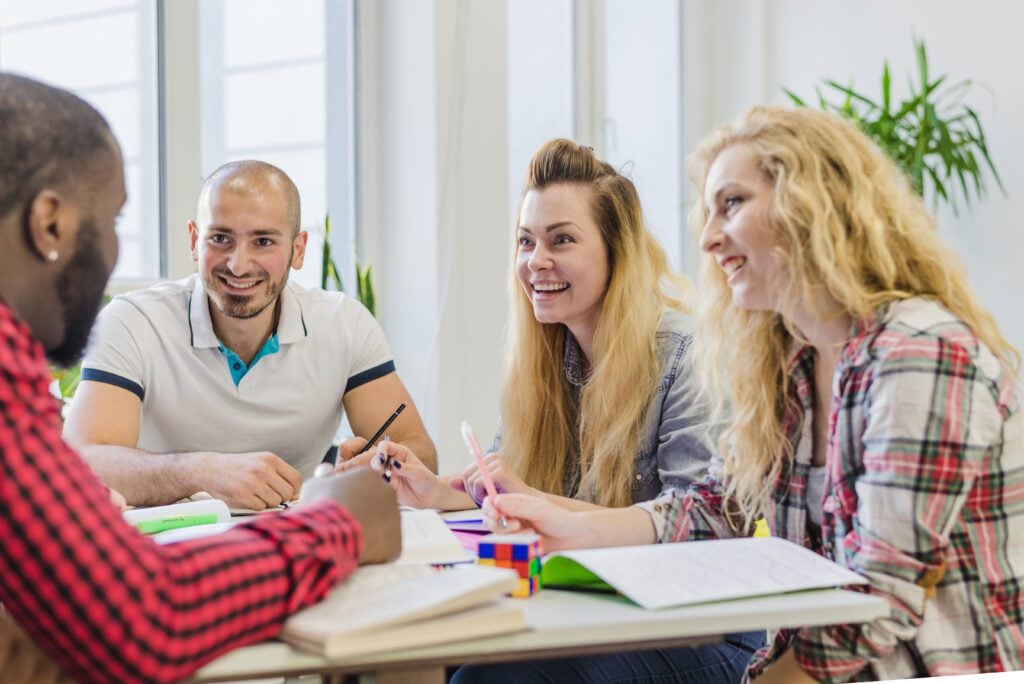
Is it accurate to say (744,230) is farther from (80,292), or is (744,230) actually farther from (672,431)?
(80,292)

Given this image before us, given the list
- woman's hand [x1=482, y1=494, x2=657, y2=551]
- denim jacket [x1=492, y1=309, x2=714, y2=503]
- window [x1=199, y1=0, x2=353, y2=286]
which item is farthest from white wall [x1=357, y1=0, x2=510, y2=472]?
woman's hand [x1=482, y1=494, x2=657, y2=551]

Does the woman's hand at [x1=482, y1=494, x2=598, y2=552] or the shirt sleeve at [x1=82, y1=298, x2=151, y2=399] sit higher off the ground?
the shirt sleeve at [x1=82, y1=298, x2=151, y2=399]

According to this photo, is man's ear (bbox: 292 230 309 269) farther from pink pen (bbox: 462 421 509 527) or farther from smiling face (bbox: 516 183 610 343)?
pink pen (bbox: 462 421 509 527)

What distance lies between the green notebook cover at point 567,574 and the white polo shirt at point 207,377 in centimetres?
119

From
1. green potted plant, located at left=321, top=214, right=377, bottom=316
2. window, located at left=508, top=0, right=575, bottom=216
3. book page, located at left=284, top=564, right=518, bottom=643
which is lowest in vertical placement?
book page, located at left=284, top=564, right=518, bottom=643

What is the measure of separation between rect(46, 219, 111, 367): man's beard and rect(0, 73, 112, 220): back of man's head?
2.2 inches

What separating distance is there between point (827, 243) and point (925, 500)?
333mm

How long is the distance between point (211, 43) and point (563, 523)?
86.7 inches

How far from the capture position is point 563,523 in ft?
4.78

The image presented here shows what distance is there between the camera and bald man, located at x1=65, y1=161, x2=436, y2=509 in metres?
2.20

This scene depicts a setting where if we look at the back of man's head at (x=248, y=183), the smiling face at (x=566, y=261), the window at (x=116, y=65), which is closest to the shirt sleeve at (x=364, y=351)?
the back of man's head at (x=248, y=183)

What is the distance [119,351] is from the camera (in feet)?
7.21

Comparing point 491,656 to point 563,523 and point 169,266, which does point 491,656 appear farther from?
point 169,266

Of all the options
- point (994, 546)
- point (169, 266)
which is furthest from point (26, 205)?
point (169, 266)
